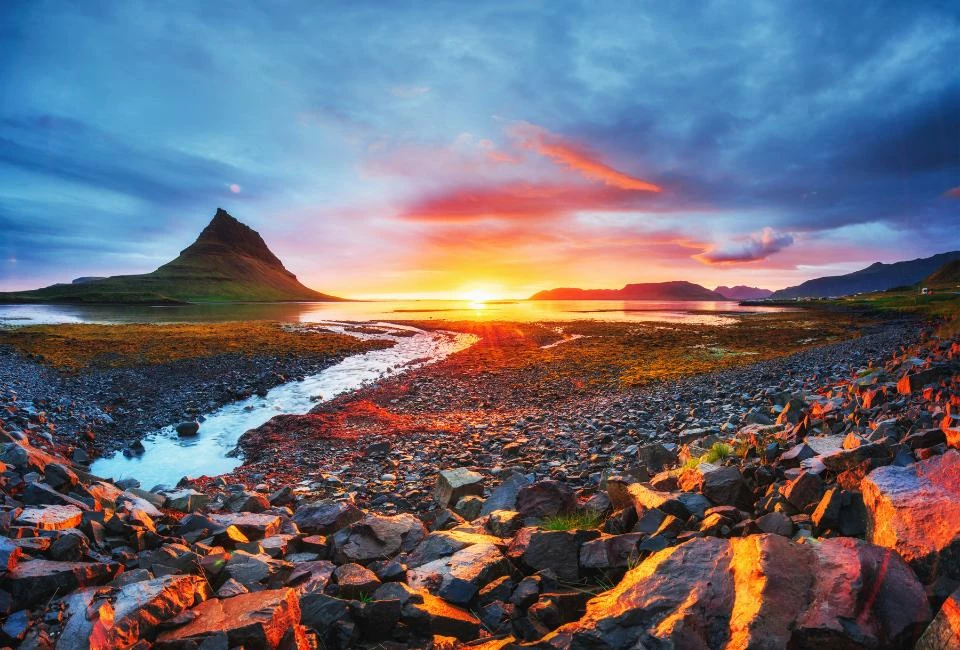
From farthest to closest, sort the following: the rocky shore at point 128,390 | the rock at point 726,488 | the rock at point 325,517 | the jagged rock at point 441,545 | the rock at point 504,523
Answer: the rocky shore at point 128,390
the rock at point 325,517
the rock at point 504,523
the jagged rock at point 441,545
the rock at point 726,488

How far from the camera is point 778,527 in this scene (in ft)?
18.6

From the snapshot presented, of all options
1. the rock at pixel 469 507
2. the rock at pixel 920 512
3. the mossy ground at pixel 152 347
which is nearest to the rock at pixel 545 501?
the rock at pixel 469 507

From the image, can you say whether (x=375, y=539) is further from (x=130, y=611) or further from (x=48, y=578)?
(x=48, y=578)

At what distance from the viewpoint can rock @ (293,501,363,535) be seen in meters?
8.95

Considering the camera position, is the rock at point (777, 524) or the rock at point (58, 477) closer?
the rock at point (777, 524)

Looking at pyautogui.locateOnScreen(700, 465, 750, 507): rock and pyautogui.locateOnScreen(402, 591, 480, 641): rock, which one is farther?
pyautogui.locateOnScreen(700, 465, 750, 507): rock

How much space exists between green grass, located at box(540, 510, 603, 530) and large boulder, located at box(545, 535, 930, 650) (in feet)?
8.04

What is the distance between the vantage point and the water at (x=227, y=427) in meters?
15.9

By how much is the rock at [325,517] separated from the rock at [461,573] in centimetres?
305

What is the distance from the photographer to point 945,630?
136 inches

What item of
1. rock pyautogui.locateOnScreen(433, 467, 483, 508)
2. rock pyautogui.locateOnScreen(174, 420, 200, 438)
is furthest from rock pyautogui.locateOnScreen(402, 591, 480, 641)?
rock pyautogui.locateOnScreen(174, 420, 200, 438)

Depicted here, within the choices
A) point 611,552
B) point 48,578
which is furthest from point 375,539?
point 48,578

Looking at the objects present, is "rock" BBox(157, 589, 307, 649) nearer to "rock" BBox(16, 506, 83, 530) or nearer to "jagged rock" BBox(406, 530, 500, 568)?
"jagged rock" BBox(406, 530, 500, 568)

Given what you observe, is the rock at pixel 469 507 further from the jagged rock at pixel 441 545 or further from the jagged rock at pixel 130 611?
the jagged rock at pixel 130 611
